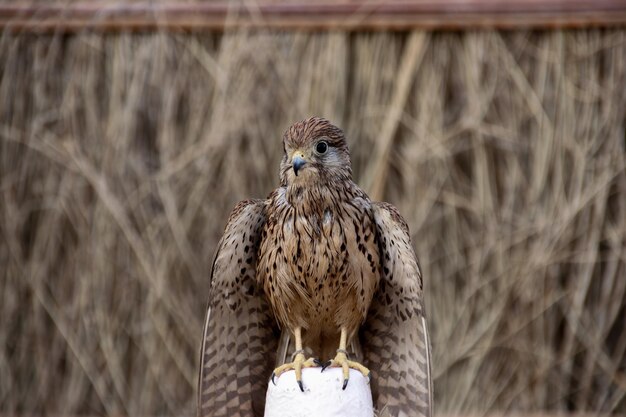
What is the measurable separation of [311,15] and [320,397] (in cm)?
267

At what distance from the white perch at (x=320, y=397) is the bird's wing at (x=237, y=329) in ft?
2.23

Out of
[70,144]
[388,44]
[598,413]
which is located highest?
[388,44]

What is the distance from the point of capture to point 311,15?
4.67 metres

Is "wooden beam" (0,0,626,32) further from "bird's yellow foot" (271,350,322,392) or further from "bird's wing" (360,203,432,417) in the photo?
"bird's yellow foot" (271,350,322,392)

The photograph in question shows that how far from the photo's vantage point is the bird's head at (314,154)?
2.73 m

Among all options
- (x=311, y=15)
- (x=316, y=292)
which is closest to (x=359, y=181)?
(x=311, y=15)

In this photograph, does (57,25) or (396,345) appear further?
(57,25)

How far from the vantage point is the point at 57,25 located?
15.7ft

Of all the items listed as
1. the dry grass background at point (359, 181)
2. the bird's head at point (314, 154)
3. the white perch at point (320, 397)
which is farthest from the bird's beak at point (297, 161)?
the dry grass background at point (359, 181)

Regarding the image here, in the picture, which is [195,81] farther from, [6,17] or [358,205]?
[358,205]

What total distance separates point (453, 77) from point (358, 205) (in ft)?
6.27

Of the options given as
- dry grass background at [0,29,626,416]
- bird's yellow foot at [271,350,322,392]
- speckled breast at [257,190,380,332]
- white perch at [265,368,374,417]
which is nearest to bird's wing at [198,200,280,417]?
speckled breast at [257,190,380,332]

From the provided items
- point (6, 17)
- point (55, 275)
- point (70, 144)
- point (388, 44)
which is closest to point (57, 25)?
point (6, 17)

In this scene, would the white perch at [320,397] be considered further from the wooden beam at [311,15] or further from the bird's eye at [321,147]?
the wooden beam at [311,15]
